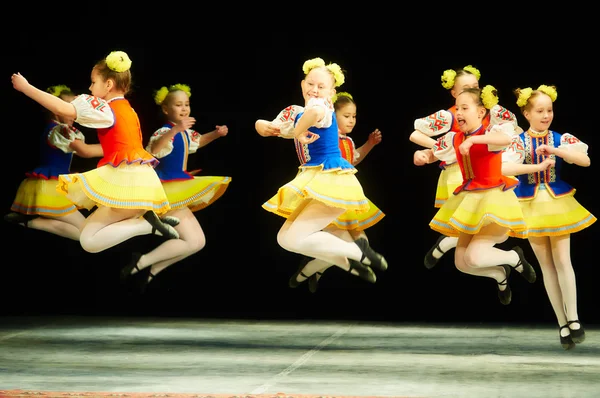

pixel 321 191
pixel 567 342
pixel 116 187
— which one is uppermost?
pixel 116 187

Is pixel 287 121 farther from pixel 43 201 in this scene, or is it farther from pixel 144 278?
pixel 43 201

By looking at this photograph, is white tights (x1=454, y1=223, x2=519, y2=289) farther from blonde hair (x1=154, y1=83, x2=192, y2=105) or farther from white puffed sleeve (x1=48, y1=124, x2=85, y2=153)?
white puffed sleeve (x1=48, y1=124, x2=85, y2=153)

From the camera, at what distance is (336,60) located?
7.27 metres

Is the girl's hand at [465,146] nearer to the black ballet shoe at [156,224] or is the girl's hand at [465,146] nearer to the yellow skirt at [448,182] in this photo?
the yellow skirt at [448,182]

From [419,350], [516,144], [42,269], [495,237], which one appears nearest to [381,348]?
[419,350]

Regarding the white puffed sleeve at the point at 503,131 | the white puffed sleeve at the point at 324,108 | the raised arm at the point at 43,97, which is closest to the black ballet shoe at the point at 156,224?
the raised arm at the point at 43,97

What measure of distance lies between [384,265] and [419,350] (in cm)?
53

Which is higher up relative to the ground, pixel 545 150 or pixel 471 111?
pixel 471 111

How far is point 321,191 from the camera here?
5352 mm

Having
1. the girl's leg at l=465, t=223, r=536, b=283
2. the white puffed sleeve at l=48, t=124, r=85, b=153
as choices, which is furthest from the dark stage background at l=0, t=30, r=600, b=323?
the girl's leg at l=465, t=223, r=536, b=283

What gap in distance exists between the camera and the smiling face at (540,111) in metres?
5.73

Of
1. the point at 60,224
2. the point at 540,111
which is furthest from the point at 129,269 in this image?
the point at 540,111

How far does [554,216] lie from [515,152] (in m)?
0.40

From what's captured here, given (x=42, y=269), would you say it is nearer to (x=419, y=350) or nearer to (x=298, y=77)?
(x=298, y=77)
